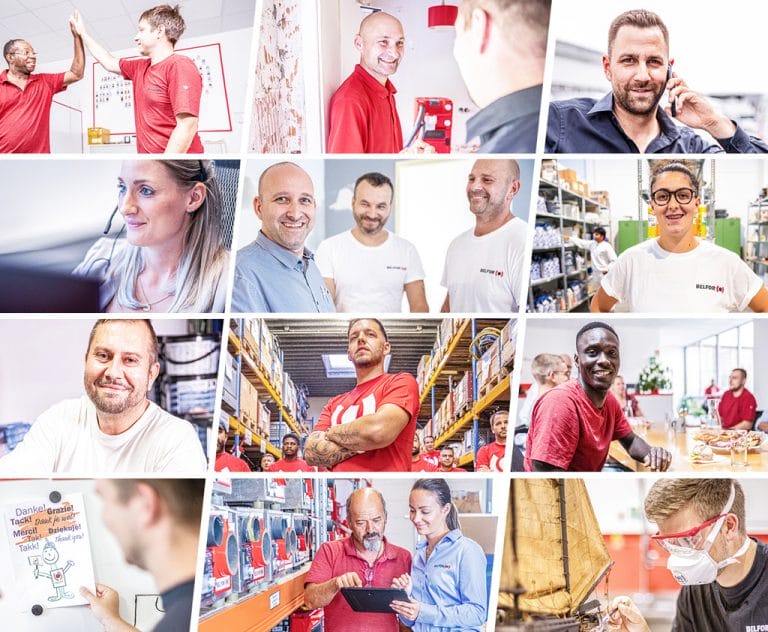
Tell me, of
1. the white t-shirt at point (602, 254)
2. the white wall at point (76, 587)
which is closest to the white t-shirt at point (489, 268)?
the white t-shirt at point (602, 254)

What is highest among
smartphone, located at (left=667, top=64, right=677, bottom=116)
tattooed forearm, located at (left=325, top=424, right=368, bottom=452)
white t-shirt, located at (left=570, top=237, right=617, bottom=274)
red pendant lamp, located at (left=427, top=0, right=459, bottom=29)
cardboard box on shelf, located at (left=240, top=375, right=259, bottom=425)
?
red pendant lamp, located at (left=427, top=0, right=459, bottom=29)

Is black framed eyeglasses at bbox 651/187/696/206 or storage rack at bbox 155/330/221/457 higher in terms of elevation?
black framed eyeglasses at bbox 651/187/696/206

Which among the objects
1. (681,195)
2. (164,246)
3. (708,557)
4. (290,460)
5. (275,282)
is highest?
(681,195)

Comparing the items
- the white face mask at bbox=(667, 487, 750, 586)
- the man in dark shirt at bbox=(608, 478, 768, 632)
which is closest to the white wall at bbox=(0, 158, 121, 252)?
the man in dark shirt at bbox=(608, 478, 768, 632)

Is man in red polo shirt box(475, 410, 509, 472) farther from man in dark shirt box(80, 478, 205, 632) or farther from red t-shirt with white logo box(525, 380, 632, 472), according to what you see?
man in dark shirt box(80, 478, 205, 632)

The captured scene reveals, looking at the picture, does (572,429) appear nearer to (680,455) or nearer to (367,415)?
(680,455)

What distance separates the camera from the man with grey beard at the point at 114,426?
287cm

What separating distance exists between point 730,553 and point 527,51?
1865 millimetres

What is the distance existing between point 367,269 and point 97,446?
1.14 m

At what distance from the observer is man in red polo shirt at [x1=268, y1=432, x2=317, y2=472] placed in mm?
2893

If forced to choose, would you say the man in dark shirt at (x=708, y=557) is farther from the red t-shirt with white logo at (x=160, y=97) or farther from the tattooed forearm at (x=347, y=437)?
the red t-shirt with white logo at (x=160, y=97)

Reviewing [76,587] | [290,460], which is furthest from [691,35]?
[76,587]

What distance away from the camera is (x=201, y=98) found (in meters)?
2.93

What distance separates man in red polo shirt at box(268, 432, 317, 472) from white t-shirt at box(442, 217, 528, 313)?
753mm
